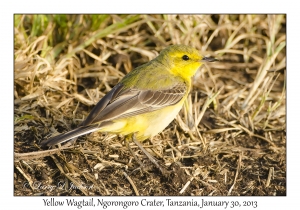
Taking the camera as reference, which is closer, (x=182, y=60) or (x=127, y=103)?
(x=127, y=103)

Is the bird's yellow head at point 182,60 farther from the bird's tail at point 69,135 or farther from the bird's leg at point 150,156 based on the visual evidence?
the bird's tail at point 69,135

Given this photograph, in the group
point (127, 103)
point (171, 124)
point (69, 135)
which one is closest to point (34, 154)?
point (69, 135)

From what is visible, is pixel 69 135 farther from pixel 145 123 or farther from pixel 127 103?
pixel 145 123

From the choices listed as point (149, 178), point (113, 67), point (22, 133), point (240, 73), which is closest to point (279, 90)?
point (240, 73)

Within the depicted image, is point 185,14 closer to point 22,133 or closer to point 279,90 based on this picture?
point 279,90

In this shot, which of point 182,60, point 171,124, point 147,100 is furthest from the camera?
point 171,124

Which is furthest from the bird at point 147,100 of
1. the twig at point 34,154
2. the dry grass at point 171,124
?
the dry grass at point 171,124
